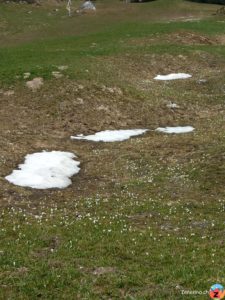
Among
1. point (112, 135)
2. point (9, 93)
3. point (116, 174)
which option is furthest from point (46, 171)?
point (9, 93)

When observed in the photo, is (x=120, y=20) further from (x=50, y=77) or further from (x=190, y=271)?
(x=190, y=271)

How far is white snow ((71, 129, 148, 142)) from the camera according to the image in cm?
3456

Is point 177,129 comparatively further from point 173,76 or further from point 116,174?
point 173,76

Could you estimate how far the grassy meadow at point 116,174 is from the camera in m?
14.8

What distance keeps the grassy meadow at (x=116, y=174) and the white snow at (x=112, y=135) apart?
978mm

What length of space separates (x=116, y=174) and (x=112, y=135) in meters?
9.11

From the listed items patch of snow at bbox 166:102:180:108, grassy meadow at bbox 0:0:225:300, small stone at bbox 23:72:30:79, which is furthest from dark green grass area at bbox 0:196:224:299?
small stone at bbox 23:72:30:79

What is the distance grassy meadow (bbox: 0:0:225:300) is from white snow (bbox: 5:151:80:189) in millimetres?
647

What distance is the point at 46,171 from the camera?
26.6m

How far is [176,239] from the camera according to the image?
691 inches

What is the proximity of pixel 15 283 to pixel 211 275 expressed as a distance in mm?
6044

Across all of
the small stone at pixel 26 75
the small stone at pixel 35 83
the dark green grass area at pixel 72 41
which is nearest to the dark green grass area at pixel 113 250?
the small stone at pixel 35 83

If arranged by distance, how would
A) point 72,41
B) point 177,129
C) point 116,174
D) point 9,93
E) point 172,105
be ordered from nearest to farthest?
point 116,174
point 177,129
point 9,93
point 172,105
point 72,41

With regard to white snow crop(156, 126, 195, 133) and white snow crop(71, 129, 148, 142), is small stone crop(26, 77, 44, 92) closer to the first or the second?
white snow crop(71, 129, 148, 142)
